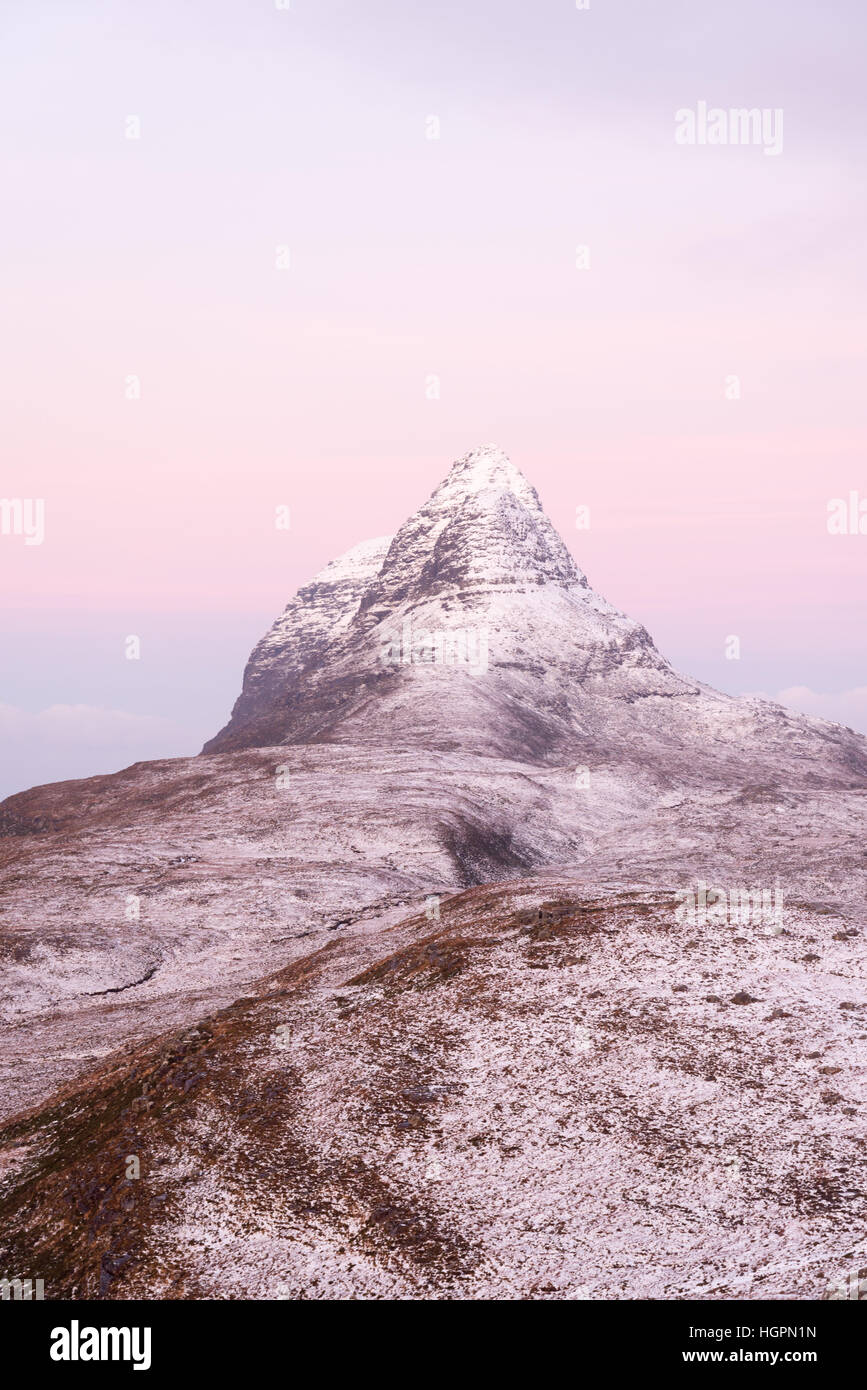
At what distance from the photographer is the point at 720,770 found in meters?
171

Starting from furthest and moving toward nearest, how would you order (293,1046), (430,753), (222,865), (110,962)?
(430,753), (222,865), (110,962), (293,1046)

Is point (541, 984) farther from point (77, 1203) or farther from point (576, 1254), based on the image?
point (77, 1203)

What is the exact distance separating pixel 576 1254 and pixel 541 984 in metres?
15.6

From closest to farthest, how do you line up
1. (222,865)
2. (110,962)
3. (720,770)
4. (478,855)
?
(110,962), (222,865), (478,855), (720,770)

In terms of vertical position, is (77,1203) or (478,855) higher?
(77,1203)

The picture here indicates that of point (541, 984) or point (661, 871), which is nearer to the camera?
point (541, 984)

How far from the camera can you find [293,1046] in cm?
3606

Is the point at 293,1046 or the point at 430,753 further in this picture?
the point at 430,753

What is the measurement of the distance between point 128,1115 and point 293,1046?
6509 mm

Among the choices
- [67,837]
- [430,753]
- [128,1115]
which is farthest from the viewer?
[430,753]
